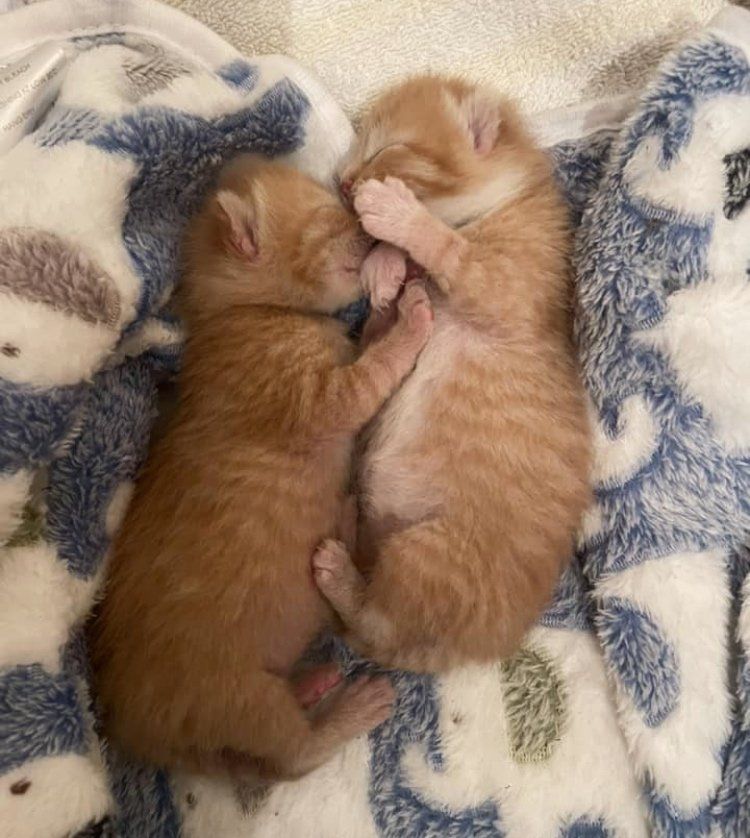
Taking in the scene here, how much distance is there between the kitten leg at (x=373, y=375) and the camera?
1.34 metres

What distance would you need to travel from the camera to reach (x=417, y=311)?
1392 millimetres

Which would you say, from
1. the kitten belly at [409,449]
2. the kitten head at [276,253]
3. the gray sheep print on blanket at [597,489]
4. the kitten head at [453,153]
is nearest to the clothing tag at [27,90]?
the gray sheep print on blanket at [597,489]

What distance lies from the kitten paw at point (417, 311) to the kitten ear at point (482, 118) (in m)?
0.30

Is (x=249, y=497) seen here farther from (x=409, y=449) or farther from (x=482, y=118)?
(x=482, y=118)

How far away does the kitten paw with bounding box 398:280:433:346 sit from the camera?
1.39 metres

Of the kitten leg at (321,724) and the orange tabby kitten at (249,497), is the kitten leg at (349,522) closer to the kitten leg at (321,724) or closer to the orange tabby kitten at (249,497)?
the orange tabby kitten at (249,497)

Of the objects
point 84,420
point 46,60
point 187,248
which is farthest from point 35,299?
point 46,60

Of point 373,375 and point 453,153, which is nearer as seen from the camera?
point 373,375

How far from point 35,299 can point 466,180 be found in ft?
2.55

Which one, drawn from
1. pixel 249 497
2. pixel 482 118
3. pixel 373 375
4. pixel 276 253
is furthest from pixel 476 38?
pixel 249 497

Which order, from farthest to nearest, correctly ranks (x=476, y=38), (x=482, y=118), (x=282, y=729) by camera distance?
(x=476, y=38), (x=482, y=118), (x=282, y=729)

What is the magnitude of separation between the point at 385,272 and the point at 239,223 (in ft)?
0.87

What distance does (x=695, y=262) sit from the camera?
4.41 feet

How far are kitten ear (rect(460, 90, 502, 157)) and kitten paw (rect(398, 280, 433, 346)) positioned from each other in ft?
0.99
